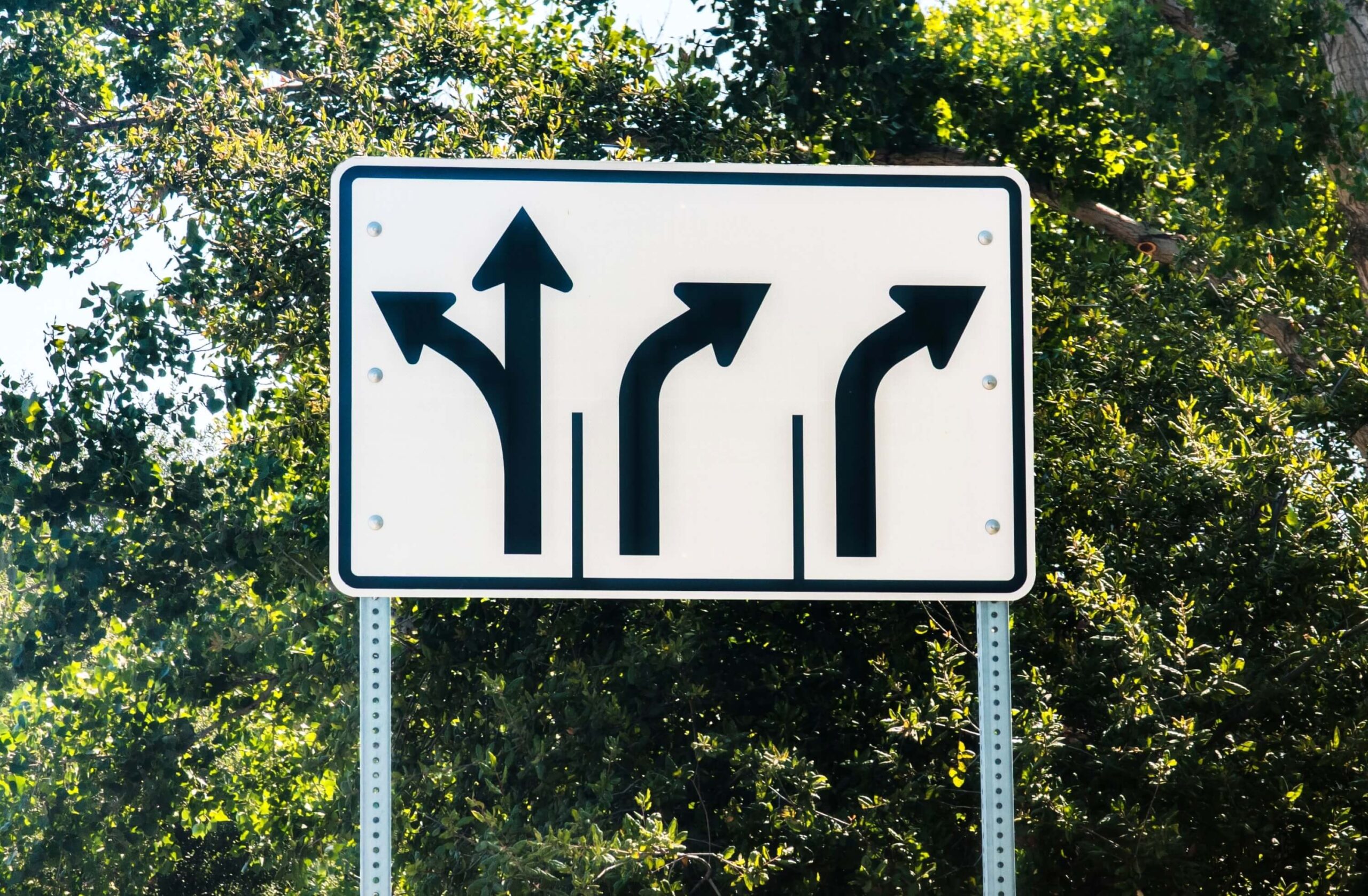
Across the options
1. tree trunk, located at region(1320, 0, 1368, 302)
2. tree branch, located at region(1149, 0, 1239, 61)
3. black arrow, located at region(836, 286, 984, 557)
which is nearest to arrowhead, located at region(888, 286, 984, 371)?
black arrow, located at region(836, 286, 984, 557)

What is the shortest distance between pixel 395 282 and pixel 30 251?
6.07m

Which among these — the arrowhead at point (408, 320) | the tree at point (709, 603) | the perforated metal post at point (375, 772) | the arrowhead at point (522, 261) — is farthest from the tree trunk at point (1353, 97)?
the perforated metal post at point (375, 772)

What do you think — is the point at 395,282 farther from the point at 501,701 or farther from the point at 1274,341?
the point at 1274,341

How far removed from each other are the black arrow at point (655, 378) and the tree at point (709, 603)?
2.69 meters

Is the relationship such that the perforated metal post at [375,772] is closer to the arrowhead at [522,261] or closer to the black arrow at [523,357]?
the black arrow at [523,357]

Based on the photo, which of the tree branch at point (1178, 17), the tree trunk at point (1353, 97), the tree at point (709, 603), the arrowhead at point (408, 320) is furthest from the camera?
the tree branch at point (1178, 17)

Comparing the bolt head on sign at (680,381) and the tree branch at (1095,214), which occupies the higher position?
the tree branch at (1095,214)

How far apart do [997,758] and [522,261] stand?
0.80 meters

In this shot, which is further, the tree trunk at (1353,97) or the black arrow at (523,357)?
the tree trunk at (1353,97)

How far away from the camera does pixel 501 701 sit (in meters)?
4.59

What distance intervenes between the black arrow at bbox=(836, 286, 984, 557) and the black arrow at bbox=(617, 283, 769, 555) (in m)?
0.14

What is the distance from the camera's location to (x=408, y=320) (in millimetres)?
1543

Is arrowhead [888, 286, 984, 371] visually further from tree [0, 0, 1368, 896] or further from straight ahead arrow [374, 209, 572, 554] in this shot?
tree [0, 0, 1368, 896]

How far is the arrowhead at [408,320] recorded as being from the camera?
1541mm
